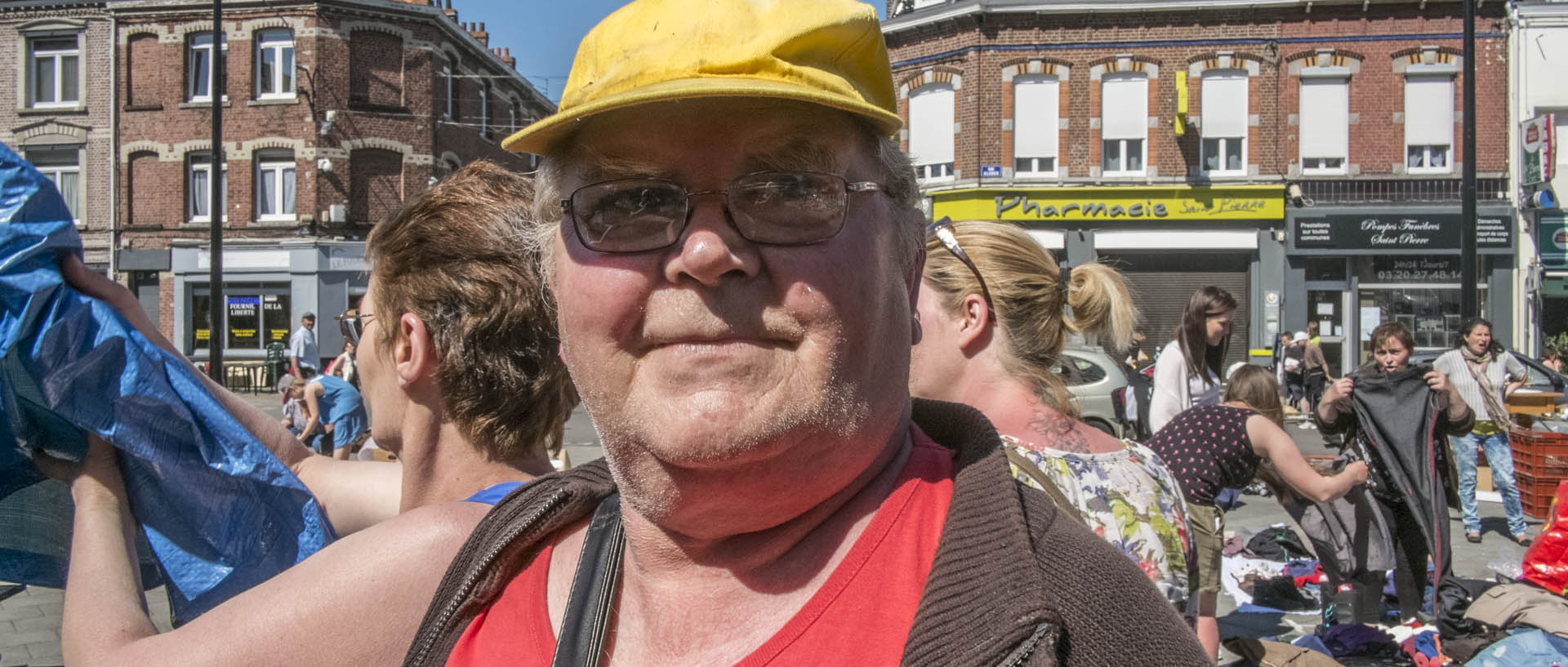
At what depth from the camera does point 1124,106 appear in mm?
22688

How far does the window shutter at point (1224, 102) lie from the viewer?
22.5 m

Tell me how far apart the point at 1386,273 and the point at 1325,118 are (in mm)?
3493

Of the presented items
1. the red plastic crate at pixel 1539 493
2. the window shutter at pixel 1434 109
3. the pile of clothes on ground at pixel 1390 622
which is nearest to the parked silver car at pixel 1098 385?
the red plastic crate at pixel 1539 493

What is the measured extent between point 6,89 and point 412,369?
29974 mm

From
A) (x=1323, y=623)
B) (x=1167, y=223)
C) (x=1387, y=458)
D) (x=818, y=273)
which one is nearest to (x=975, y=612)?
(x=818, y=273)

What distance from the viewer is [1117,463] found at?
2521mm

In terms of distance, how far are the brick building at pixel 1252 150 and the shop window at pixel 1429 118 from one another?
38 millimetres

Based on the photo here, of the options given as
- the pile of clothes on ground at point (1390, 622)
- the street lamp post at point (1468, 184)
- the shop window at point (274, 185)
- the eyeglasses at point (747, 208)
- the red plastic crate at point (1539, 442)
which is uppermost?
the shop window at point (274, 185)

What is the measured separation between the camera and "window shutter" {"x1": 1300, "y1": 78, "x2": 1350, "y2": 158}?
73.0ft

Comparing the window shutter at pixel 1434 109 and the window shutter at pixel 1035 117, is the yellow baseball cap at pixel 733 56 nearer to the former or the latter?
the window shutter at pixel 1035 117

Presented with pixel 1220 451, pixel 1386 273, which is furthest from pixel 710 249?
pixel 1386 273

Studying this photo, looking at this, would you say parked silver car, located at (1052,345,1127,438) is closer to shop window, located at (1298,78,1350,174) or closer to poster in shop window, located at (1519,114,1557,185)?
shop window, located at (1298,78,1350,174)

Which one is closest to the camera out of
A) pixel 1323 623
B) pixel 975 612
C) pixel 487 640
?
pixel 975 612

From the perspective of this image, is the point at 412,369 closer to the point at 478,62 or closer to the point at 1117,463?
the point at 1117,463
